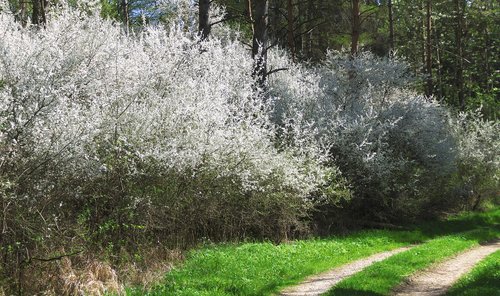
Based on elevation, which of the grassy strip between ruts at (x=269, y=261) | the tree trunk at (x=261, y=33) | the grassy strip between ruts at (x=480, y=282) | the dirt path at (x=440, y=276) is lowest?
the dirt path at (x=440, y=276)

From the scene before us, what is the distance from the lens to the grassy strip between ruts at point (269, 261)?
25.6ft

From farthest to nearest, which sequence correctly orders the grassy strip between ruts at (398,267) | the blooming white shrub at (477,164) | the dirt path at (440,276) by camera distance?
the blooming white shrub at (477,164), the dirt path at (440,276), the grassy strip between ruts at (398,267)

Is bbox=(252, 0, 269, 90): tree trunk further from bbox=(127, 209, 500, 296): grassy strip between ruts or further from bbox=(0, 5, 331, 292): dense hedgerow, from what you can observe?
bbox=(127, 209, 500, 296): grassy strip between ruts

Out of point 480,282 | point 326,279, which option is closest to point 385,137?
point 326,279

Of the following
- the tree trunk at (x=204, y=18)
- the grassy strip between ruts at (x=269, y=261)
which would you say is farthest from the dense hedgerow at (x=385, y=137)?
the tree trunk at (x=204, y=18)

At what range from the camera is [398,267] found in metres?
9.45

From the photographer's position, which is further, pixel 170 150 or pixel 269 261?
pixel 269 261

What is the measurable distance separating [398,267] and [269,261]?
2238mm

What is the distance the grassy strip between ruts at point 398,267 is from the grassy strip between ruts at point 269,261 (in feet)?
0.18

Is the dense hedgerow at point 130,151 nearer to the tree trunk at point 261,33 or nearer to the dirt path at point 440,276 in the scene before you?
the tree trunk at point 261,33

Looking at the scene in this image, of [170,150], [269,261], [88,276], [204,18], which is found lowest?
[269,261]

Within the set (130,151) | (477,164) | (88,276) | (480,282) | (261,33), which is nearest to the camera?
(88,276)

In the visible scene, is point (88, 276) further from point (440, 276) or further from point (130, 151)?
point (440, 276)

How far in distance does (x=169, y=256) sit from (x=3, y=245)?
9.88ft
